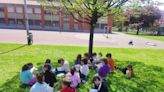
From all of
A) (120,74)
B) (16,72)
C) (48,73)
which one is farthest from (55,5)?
(48,73)

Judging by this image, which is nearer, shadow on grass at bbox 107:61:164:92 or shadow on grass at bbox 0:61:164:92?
shadow on grass at bbox 0:61:164:92

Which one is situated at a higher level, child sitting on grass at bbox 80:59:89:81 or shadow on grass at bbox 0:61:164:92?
child sitting on grass at bbox 80:59:89:81

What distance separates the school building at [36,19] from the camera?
65.4 metres

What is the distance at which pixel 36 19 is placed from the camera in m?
66.5

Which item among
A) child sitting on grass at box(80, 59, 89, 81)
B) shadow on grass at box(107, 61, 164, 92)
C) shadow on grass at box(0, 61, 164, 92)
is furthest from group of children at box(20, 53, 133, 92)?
shadow on grass at box(107, 61, 164, 92)

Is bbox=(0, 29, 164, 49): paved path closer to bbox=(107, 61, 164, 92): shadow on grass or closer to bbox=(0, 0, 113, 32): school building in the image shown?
bbox=(107, 61, 164, 92): shadow on grass

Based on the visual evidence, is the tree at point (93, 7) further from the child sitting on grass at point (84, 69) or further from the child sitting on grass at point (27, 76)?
the child sitting on grass at point (27, 76)

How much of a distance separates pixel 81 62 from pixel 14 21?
191ft

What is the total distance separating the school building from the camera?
6544 cm

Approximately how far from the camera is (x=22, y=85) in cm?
1070

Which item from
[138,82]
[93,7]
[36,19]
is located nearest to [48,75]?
[138,82]

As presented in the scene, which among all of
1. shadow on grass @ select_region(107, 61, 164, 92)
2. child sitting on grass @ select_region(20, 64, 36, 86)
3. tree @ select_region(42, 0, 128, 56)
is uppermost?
tree @ select_region(42, 0, 128, 56)

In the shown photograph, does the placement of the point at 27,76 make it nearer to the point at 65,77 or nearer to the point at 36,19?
the point at 65,77

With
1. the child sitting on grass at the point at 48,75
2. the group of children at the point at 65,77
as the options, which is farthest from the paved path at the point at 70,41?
the child sitting on grass at the point at 48,75
